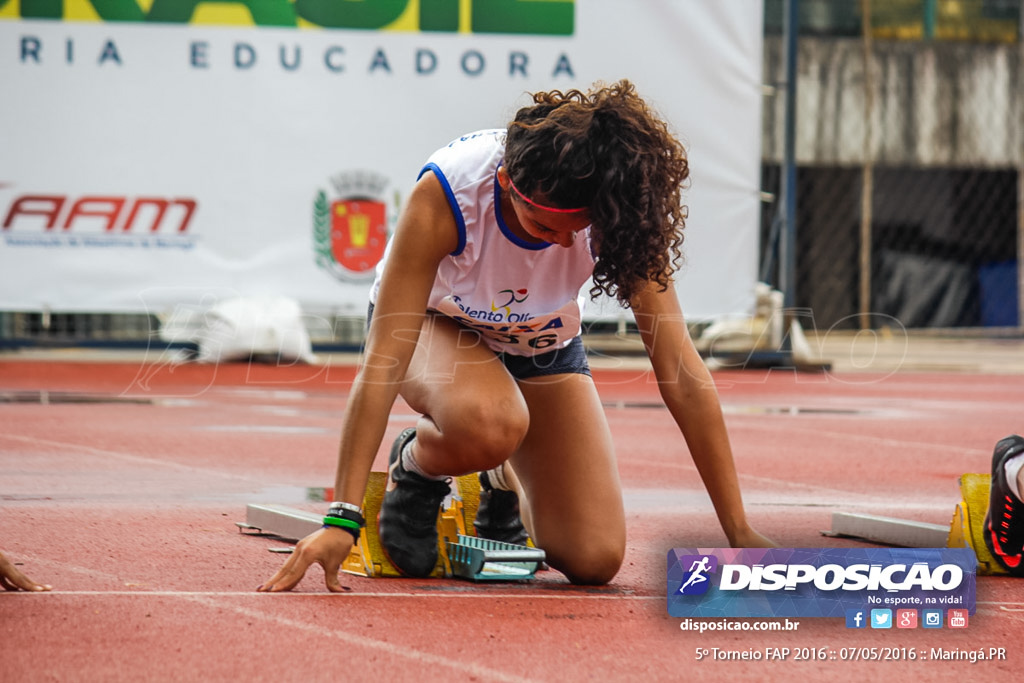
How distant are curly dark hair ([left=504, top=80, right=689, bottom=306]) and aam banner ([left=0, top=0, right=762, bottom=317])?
645cm

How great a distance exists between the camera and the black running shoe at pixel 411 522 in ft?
10.6

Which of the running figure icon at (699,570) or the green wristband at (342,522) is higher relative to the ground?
the green wristband at (342,522)

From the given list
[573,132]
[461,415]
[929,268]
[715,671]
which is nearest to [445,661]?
[715,671]

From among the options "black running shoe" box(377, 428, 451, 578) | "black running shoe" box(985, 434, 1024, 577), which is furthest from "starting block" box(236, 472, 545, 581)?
"black running shoe" box(985, 434, 1024, 577)

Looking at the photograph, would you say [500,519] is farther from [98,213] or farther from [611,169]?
[98,213]

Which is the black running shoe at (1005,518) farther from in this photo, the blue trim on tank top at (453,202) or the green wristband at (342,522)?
the green wristband at (342,522)

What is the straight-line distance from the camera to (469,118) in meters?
9.56

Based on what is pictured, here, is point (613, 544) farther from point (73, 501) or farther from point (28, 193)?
point (28, 193)

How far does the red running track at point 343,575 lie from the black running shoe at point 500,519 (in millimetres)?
212

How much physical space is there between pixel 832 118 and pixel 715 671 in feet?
37.5

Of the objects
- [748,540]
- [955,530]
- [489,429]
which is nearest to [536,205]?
[489,429]

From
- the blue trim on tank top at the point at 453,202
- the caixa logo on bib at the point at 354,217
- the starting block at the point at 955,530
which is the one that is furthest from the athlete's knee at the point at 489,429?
the caixa logo on bib at the point at 354,217

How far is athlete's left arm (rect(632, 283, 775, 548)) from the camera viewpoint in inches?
122

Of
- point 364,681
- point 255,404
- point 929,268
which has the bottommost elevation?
point 929,268
